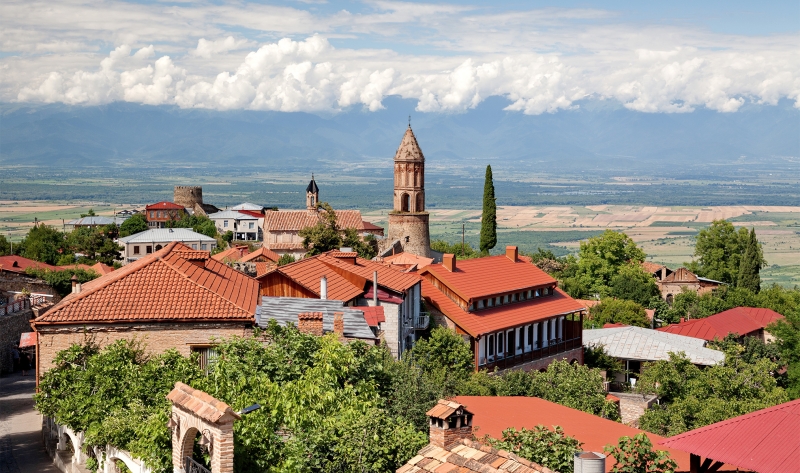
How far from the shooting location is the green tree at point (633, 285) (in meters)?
63.5

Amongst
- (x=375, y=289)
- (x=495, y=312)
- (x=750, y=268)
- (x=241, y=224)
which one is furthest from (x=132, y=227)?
(x=375, y=289)

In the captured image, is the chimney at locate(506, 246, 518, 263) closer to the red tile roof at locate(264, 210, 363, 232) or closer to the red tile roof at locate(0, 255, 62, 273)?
the red tile roof at locate(0, 255, 62, 273)

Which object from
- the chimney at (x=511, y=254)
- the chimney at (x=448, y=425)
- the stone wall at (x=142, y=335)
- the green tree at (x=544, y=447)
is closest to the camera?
the chimney at (x=448, y=425)

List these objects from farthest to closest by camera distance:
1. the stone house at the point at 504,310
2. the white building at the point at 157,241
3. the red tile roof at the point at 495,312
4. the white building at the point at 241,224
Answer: the white building at the point at 241,224 → the white building at the point at 157,241 → the stone house at the point at 504,310 → the red tile roof at the point at 495,312

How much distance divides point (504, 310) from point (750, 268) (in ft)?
137

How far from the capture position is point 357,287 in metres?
31.0

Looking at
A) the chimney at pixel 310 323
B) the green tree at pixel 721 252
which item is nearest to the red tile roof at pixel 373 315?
the chimney at pixel 310 323

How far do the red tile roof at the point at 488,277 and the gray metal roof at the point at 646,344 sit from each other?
3.61 m

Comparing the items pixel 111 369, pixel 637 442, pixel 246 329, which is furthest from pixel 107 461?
pixel 637 442

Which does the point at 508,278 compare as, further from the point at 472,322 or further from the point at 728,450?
the point at 728,450

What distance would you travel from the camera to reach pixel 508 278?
42344 millimetres

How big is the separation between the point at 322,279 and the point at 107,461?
1063 centimetres

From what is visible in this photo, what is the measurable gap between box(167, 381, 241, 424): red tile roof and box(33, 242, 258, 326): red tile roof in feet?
32.0

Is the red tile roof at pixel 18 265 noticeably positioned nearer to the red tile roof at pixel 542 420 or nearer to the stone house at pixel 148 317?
the stone house at pixel 148 317
